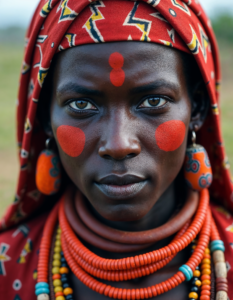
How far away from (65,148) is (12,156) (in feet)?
17.3

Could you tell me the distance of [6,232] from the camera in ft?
7.41

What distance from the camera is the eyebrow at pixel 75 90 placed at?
164 centimetres

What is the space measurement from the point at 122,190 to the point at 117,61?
1.96 ft

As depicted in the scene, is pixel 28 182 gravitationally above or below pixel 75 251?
above

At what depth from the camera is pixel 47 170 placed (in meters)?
2.04

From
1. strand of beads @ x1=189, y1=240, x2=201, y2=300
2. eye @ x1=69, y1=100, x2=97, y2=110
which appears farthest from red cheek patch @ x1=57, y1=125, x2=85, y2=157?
strand of beads @ x1=189, y1=240, x2=201, y2=300

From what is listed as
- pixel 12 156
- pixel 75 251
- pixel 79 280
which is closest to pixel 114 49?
pixel 75 251

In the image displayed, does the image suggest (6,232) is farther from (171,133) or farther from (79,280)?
(171,133)

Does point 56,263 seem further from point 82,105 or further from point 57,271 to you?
point 82,105

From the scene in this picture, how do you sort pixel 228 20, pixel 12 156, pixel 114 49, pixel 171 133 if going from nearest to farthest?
pixel 114 49, pixel 171 133, pixel 12 156, pixel 228 20

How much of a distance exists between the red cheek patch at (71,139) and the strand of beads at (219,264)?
2.96 ft

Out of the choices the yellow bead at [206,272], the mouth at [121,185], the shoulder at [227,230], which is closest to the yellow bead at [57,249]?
the mouth at [121,185]

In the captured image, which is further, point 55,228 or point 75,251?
point 55,228

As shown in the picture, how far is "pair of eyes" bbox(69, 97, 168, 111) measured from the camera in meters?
1.68
